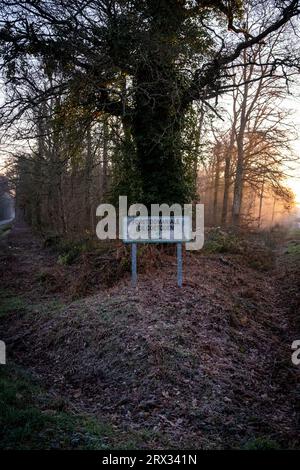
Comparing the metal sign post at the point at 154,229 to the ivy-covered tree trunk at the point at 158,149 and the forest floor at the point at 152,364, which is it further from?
the ivy-covered tree trunk at the point at 158,149

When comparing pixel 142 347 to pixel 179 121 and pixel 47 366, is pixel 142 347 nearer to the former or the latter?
pixel 47 366

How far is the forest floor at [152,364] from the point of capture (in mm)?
4852

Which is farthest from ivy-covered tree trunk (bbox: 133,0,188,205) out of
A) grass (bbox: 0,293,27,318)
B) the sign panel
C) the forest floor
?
grass (bbox: 0,293,27,318)

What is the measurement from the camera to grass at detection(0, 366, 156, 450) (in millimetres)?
4418

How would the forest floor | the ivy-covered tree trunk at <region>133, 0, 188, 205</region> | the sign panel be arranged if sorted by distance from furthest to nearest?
1. the ivy-covered tree trunk at <region>133, 0, 188, 205</region>
2. the sign panel
3. the forest floor

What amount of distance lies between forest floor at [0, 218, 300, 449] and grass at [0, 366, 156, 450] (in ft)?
0.05

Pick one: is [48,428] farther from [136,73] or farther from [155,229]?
[136,73]

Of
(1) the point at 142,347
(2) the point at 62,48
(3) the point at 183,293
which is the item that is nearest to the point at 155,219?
(3) the point at 183,293

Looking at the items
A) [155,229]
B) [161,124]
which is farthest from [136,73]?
[155,229]

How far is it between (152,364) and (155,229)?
359cm

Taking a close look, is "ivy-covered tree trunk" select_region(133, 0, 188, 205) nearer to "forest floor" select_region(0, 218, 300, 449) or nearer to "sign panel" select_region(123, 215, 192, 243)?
"forest floor" select_region(0, 218, 300, 449)

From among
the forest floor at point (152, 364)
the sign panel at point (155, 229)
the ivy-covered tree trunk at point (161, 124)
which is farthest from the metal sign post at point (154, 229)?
the ivy-covered tree trunk at point (161, 124)

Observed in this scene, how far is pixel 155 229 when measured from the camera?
29.8ft

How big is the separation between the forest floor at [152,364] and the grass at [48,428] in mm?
15
